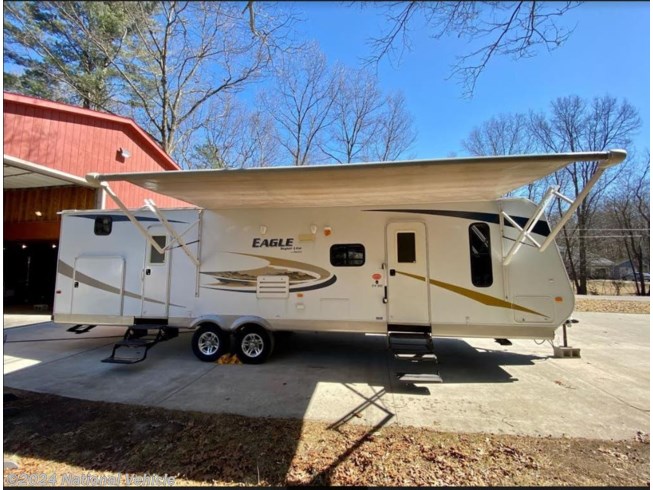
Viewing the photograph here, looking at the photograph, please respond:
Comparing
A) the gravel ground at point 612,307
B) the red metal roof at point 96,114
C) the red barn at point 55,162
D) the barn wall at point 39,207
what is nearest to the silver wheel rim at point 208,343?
the red barn at point 55,162

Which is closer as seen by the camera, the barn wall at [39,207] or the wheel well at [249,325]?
the wheel well at [249,325]

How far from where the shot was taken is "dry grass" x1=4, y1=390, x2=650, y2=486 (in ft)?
9.04

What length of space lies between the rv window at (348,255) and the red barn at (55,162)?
25.1 feet

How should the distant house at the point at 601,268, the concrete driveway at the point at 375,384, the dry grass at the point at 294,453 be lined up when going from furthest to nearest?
the distant house at the point at 601,268
the concrete driveway at the point at 375,384
the dry grass at the point at 294,453

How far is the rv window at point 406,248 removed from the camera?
5.53 metres

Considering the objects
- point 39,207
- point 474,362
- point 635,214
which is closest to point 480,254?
point 474,362

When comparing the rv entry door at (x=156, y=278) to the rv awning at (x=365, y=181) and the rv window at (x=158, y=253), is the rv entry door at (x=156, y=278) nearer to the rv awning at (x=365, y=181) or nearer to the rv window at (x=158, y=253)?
the rv window at (x=158, y=253)

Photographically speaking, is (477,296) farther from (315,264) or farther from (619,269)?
(619,269)

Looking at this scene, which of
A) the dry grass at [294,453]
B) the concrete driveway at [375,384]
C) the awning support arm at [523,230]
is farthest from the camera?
the awning support arm at [523,230]

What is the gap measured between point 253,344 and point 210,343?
2.65ft

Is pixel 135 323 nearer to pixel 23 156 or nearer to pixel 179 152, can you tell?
pixel 23 156

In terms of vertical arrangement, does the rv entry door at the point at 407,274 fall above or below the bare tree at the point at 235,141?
below

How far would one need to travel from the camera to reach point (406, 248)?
5578mm

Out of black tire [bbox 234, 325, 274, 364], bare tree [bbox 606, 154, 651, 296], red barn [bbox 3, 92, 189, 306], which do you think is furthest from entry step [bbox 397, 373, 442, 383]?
bare tree [bbox 606, 154, 651, 296]
